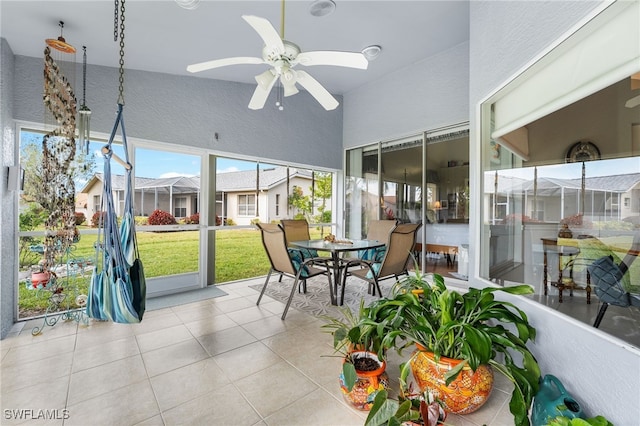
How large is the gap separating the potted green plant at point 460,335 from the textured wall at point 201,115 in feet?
11.4

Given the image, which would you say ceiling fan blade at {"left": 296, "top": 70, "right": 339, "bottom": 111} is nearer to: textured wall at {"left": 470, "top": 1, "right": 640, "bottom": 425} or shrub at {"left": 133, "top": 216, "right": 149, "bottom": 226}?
textured wall at {"left": 470, "top": 1, "right": 640, "bottom": 425}

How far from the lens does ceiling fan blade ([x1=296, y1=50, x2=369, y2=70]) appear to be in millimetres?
1977

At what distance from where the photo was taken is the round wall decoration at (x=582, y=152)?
81.3 inches

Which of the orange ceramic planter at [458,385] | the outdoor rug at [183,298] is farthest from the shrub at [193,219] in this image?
the orange ceramic planter at [458,385]

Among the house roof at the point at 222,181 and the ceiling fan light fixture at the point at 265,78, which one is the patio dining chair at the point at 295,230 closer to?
the house roof at the point at 222,181

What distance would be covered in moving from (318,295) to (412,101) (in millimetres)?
3427

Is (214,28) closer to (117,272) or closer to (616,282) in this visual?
(117,272)

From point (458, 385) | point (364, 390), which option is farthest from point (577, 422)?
point (364, 390)

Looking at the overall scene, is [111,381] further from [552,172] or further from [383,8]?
[383,8]

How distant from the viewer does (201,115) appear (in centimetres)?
396

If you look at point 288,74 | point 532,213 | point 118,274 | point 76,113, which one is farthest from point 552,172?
point 76,113

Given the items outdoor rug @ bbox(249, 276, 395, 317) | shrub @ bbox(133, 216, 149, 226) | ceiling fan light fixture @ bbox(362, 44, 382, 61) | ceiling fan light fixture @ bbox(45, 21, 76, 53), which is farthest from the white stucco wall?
shrub @ bbox(133, 216, 149, 226)

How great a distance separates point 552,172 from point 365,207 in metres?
3.29

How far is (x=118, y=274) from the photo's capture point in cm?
202
